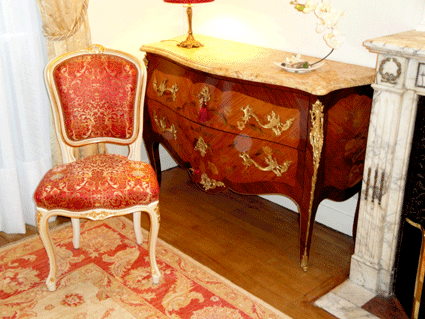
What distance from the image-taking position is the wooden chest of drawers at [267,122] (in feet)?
8.41

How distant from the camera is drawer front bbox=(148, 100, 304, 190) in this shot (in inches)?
107

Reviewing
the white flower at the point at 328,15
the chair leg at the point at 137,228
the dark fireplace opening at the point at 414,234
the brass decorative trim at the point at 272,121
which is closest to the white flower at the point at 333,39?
the white flower at the point at 328,15

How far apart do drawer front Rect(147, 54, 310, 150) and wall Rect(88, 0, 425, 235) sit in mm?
546

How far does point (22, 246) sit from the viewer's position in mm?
3135

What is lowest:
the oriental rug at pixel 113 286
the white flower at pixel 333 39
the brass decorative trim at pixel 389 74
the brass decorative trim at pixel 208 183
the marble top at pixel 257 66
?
the oriental rug at pixel 113 286

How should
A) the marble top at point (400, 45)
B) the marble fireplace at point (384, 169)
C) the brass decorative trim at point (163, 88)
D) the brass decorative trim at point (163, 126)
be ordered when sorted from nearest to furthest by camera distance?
the marble top at point (400, 45), the marble fireplace at point (384, 169), the brass decorative trim at point (163, 88), the brass decorative trim at point (163, 126)

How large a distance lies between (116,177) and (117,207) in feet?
0.53

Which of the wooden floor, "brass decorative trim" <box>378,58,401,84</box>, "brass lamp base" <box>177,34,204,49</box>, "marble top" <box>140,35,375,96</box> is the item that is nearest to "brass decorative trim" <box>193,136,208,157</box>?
"marble top" <box>140,35,375,96</box>

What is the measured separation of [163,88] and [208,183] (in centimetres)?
71

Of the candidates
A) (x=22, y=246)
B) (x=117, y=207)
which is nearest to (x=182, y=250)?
(x=117, y=207)

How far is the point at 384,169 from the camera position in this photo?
2455mm

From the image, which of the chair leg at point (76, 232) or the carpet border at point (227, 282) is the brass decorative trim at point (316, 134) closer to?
the carpet border at point (227, 282)

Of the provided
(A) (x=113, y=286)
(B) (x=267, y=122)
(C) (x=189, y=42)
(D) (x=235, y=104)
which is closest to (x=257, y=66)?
(D) (x=235, y=104)

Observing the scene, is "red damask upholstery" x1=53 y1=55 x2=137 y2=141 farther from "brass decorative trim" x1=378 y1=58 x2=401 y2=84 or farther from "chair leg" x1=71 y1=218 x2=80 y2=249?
"brass decorative trim" x1=378 y1=58 x2=401 y2=84
